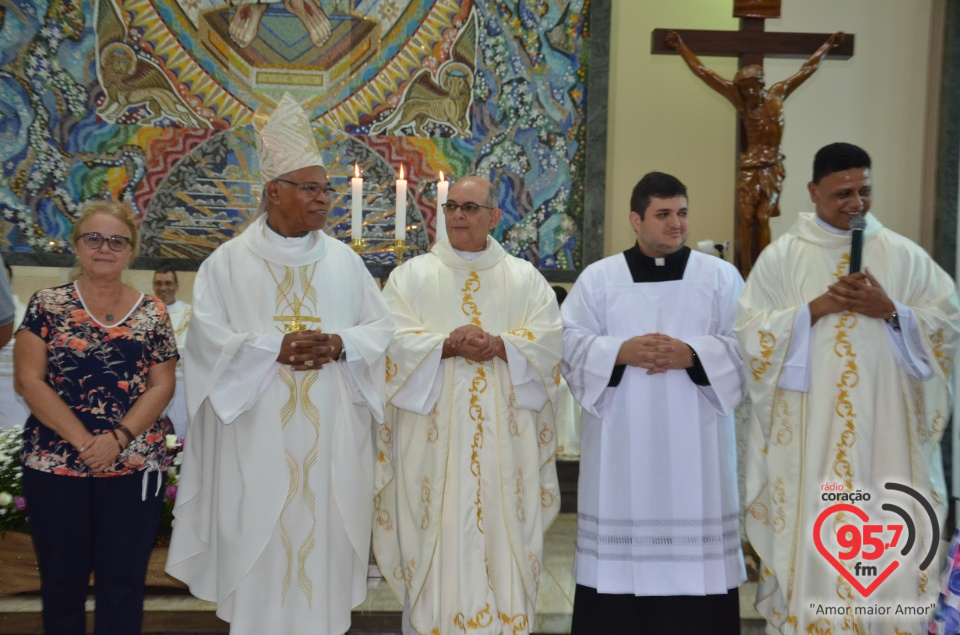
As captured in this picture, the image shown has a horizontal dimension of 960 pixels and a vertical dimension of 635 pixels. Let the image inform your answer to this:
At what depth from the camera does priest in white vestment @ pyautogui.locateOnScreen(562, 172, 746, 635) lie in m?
3.99

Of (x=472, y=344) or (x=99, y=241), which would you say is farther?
(x=472, y=344)

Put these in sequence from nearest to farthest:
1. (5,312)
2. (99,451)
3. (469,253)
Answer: (99,451) → (5,312) → (469,253)

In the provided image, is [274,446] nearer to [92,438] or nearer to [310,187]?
[92,438]

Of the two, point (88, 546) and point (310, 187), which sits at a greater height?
point (310, 187)

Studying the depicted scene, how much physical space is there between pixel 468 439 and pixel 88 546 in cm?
163

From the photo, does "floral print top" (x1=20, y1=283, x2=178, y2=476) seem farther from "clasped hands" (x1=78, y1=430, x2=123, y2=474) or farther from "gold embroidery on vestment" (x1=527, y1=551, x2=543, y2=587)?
"gold embroidery on vestment" (x1=527, y1=551, x2=543, y2=587)

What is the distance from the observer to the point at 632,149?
7.39 meters

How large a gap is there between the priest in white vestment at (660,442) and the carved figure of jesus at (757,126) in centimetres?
197

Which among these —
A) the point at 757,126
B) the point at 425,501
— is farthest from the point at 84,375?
the point at 757,126

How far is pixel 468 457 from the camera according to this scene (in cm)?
415

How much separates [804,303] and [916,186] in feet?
12.9

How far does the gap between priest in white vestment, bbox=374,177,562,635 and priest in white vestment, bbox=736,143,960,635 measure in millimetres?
985

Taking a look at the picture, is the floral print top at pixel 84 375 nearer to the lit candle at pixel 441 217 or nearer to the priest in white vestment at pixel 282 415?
the priest in white vestment at pixel 282 415

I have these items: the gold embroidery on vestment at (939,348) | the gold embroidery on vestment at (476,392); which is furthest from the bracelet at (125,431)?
the gold embroidery on vestment at (939,348)
